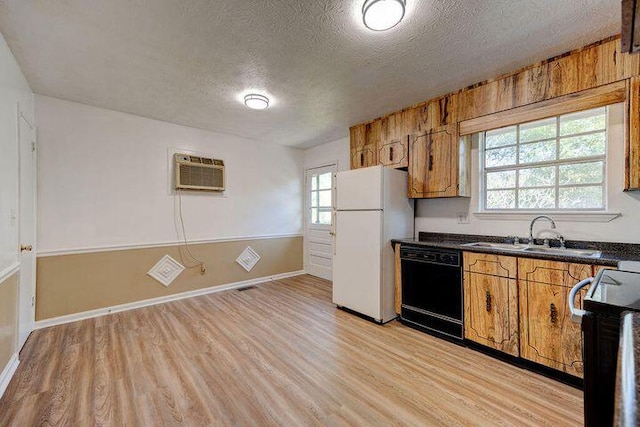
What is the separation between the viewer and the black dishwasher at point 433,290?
2561mm

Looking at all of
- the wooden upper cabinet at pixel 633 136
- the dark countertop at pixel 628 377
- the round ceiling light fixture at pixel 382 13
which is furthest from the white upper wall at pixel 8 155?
the wooden upper cabinet at pixel 633 136

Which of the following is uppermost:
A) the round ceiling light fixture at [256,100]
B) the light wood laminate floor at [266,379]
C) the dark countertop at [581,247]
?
the round ceiling light fixture at [256,100]

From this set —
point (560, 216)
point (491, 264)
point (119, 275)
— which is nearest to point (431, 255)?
point (491, 264)

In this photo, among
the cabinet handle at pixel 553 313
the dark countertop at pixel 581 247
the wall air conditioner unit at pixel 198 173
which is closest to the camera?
the dark countertop at pixel 581 247

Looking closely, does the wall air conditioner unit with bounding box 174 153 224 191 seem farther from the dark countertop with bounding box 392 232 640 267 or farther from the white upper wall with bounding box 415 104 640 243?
the white upper wall with bounding box 415 104 640 243

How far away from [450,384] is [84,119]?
4487mm

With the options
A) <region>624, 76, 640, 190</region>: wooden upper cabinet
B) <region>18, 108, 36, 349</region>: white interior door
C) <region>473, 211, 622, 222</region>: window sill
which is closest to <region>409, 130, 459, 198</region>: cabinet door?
<region>473, 211, 622, 222</region>: window sill

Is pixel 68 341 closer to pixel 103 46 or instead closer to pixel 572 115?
pixel 103 46

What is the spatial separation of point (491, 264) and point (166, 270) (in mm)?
3850

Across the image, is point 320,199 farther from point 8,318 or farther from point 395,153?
point 8,318

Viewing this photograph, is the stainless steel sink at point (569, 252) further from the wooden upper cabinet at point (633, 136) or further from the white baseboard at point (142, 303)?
the white baseboard at point (142, 303)

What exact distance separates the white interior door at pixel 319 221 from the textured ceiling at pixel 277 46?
6.43 ft

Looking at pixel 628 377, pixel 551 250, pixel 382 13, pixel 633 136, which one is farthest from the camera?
pixel 551 250

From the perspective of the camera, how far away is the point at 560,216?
7.87 ft
